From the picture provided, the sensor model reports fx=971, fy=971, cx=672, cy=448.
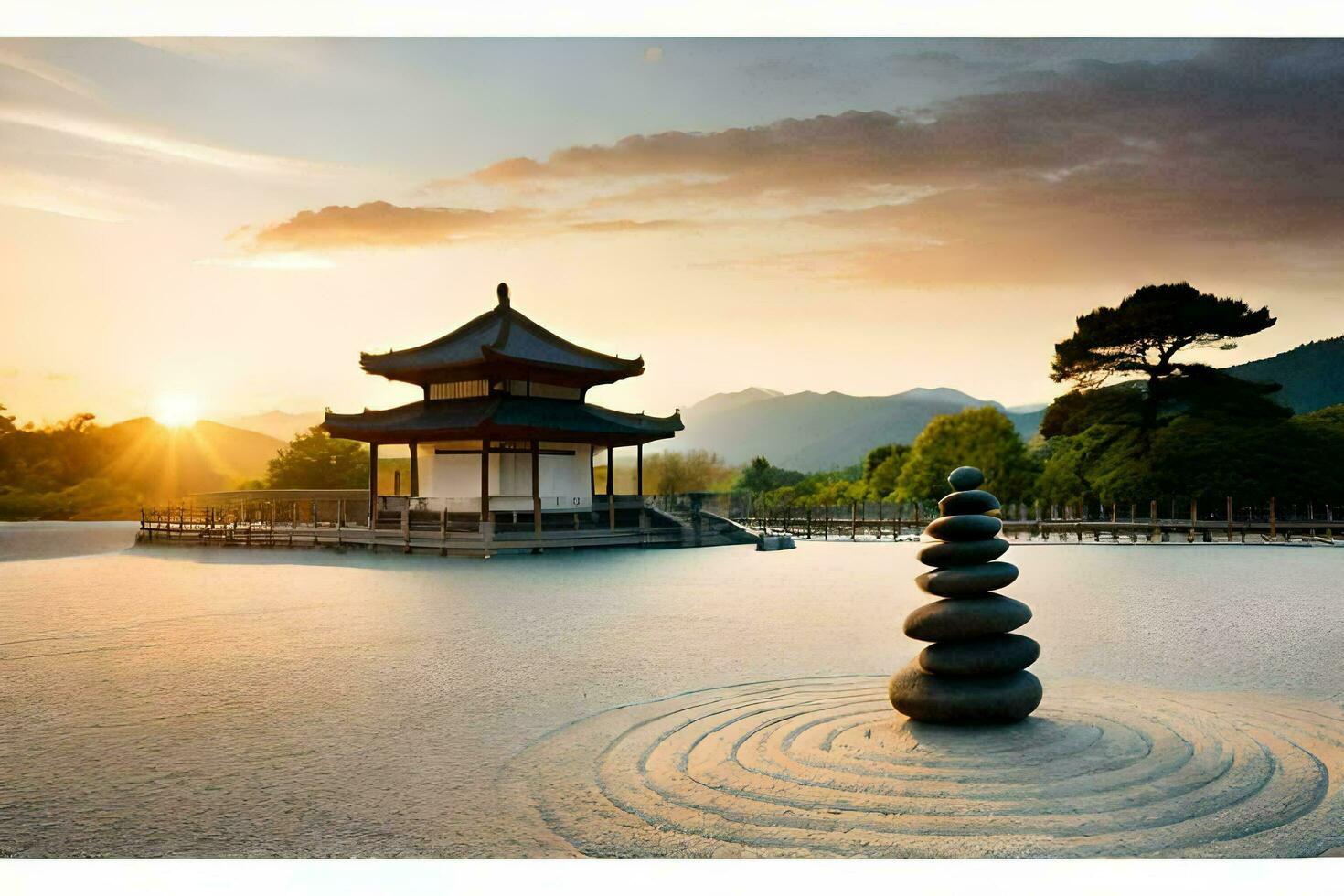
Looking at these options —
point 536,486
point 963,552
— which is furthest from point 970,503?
point 536,486

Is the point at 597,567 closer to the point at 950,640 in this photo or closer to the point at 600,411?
the point at 600,411

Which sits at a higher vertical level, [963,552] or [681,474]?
[681,474]

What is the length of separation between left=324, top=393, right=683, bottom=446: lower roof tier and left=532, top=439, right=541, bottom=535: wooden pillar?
0.52 m

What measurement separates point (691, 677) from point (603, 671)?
0.64m

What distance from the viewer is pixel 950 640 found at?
457 cm

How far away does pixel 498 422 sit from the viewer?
19953 millimetres

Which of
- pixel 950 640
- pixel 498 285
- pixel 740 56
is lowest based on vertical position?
pixel 950 640

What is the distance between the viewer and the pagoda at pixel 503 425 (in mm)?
20688

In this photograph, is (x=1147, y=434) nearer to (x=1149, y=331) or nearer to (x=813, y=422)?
(x=1149, y=331)

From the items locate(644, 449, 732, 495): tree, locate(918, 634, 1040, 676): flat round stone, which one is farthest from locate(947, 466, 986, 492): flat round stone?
locate(644, 449, 732, 495): tree

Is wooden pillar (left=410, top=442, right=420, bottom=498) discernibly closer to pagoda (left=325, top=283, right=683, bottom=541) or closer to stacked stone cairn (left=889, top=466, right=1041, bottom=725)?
pagoda (left=325, top=283, right=683, bottom=541)

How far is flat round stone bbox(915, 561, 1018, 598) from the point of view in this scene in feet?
15.0

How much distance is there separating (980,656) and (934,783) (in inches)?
32.5
